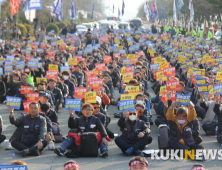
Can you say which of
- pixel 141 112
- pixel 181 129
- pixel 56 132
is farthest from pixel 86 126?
pixel 181 129

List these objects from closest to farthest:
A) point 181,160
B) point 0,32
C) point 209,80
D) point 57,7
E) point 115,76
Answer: point 181,160
point 209,80
point 115,76
point 57,7
point 0,32

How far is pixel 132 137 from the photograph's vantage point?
12.1 m

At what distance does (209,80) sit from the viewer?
56.0 feet

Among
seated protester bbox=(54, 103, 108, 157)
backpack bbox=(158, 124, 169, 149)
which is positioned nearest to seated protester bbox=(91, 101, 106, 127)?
seated protester bbox=(54, 103, 108, 157)

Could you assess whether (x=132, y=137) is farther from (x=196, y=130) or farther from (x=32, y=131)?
(x=32, y=131)

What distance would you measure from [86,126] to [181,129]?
196 centimetres

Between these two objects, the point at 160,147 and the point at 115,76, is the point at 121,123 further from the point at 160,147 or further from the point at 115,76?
the point at 115,76

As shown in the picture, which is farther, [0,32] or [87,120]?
[0,32]

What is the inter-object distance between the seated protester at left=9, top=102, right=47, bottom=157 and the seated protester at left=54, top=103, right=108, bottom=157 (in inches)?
16.8

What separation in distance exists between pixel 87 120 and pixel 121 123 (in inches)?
28.2

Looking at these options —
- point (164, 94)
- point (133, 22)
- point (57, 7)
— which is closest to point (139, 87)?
point (164, 94)

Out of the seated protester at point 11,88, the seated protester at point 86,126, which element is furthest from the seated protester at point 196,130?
the seated protester at point 11,88

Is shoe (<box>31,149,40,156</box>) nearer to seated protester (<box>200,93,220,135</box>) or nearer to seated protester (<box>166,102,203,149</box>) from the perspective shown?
seated protester (<box>166,102,203,149</box>)

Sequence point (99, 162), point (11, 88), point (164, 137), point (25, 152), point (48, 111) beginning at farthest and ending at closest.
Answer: point (11, 88), point (48, 111), point (164, 137), point (25, 152), point (99, 162)
